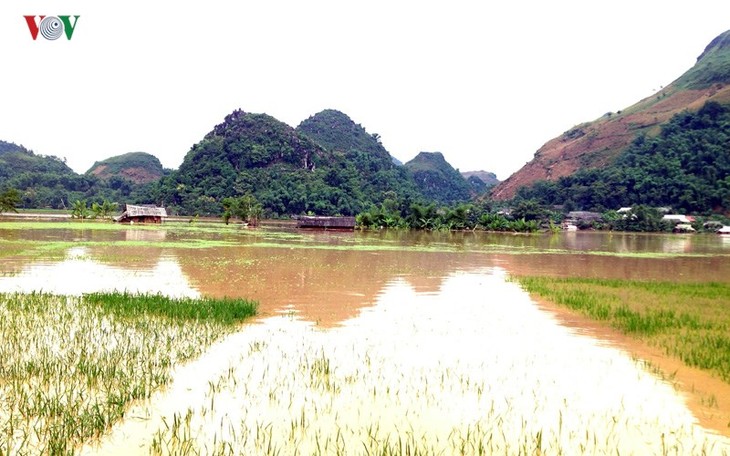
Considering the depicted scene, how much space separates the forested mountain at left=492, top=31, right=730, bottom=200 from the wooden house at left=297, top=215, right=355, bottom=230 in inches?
2446

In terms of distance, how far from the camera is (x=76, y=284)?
1412 centimetres

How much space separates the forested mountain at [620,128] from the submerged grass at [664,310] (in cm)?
9314

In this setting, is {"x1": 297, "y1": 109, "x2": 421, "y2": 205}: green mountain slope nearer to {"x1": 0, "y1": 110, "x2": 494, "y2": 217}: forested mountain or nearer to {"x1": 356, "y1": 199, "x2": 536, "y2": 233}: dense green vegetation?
{"x1": 0, "y1": 110, "x2": 494, "y2": 217}: forested mountain

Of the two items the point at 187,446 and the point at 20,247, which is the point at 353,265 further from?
the point at 187,446

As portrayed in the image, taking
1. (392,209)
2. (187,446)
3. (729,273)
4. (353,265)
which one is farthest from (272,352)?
(392,209)

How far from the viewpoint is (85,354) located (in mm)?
7273

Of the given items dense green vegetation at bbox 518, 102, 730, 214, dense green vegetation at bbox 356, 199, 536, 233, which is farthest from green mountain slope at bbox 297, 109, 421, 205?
dense green vegetation at bbox 356, 199, 536, 233

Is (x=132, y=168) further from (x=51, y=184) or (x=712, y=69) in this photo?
(x=712, y=69)

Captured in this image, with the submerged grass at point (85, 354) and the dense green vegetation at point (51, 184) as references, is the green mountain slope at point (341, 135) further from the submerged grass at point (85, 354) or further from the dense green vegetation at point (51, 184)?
the submerged grass at point (85, 354)

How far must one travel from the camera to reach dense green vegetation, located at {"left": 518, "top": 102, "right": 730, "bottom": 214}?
78.2 m

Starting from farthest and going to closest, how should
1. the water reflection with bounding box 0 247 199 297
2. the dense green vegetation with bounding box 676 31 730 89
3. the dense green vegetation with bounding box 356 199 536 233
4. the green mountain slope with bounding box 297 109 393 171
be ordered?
the green mountain slope with bounding box 297 109 393 171 < the dense green vegetation with bounding box 676 31 730 89 < the dense green vegetation with bounding box 356 199 536 233 < the water reflection with bounding box 0 247 199 297

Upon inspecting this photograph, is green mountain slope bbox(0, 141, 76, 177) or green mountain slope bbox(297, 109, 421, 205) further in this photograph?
green mountain slope bbox(297, 109, 421, 205)

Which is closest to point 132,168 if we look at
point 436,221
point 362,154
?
point 362,154

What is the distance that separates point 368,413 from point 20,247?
2360cm
